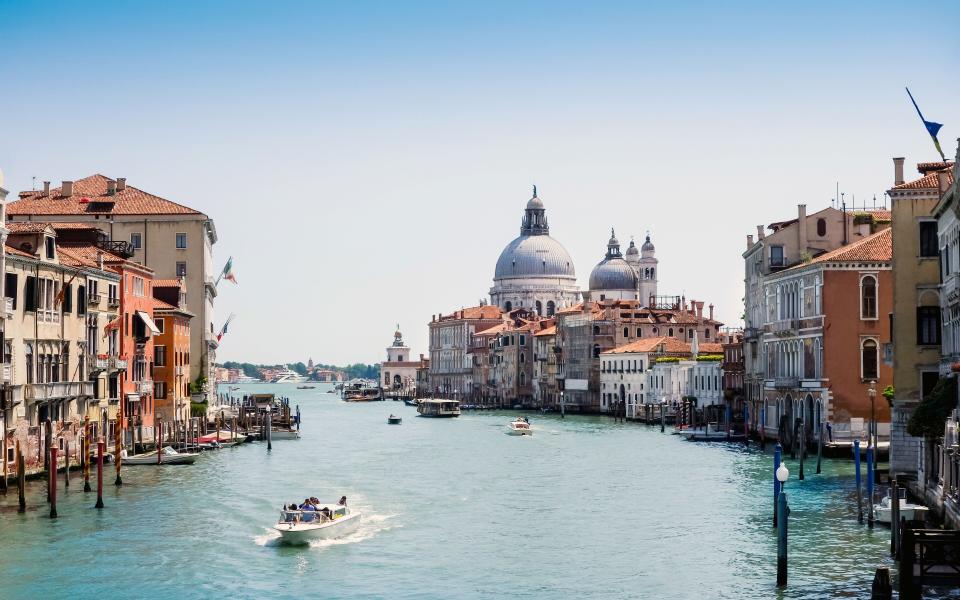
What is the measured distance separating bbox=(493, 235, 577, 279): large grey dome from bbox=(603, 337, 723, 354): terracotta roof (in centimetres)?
5229

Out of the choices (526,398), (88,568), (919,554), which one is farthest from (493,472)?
(526,398)

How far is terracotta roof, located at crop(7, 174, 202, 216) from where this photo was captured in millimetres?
51906

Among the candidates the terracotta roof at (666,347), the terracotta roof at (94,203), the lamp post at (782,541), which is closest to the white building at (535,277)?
the terracotta roof at (666,347)

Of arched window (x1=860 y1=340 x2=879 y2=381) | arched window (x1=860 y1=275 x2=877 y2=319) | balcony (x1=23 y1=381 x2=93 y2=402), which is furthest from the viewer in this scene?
arched window (x1=860 y1=340 x2=879 y2=381)

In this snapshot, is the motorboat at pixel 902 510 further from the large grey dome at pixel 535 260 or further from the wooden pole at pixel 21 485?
the large grey dome at pixel 535 260

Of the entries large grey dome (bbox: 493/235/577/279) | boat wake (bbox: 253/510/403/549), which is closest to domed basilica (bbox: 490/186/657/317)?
large grey dome (bbox: 493/235/577/279)

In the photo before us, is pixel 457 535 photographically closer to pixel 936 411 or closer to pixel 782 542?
pixel 782 542

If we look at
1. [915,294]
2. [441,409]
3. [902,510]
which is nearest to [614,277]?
[441,409]

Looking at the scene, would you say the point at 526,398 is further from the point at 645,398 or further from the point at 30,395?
the point at 30,395

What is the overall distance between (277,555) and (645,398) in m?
55.9

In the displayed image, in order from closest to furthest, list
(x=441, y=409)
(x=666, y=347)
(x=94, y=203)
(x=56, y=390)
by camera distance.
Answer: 1. (x=56, y=390)
2. (x=94, y=203)
3. (x=666, y=347)
4. (x=441, y=409)

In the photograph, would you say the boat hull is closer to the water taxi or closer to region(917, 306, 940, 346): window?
region(917, 306, 940, 346): window

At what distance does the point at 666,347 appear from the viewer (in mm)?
78938

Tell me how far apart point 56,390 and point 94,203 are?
2044 centimetres
